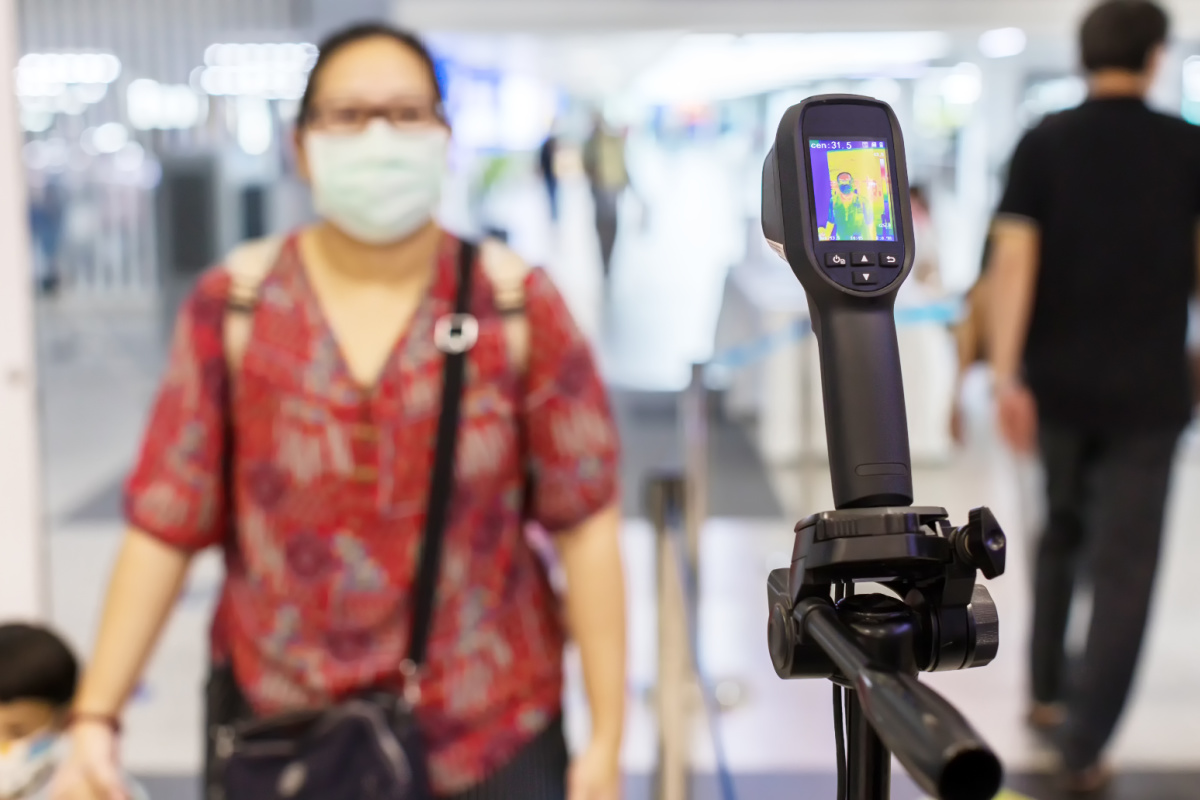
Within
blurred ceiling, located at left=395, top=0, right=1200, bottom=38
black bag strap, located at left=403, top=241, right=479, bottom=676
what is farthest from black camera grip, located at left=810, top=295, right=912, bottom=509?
blurred ceiling, located at left=395, top=0, right=1200, bottom=38

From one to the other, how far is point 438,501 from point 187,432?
0.31 meters

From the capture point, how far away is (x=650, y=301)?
6594 mm

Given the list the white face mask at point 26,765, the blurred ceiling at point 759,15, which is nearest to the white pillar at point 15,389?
the white face mask at point 26,765

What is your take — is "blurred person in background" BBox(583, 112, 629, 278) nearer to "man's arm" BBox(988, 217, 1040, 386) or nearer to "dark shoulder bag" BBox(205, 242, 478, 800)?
"man's arm" BBox(988, 217, 1040, 386)

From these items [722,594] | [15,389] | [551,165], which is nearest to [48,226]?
[15,389]

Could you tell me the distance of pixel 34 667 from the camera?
6.61ft

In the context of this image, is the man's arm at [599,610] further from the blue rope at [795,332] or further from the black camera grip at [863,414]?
the blue rope at [795,332]

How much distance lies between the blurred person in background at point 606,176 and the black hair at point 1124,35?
3.86m

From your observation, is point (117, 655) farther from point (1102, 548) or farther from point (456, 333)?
point (1102, 548)

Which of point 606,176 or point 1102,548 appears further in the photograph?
point 606,176

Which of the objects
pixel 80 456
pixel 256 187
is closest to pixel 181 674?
pixel 80 456

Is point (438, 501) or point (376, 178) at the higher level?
point (376, 178)

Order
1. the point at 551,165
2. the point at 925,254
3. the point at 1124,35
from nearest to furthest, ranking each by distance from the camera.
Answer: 1. the point at 1124,35
2. the point at 925,254
3. the point at 551,165

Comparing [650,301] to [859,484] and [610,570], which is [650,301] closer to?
[610,570]
